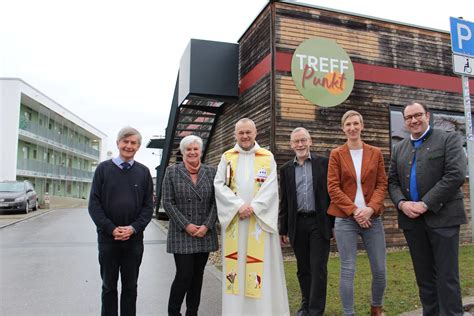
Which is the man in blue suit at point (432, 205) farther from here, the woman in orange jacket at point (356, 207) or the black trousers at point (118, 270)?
the black trousers at point (118, 270)

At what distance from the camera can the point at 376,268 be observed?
11.9 ft

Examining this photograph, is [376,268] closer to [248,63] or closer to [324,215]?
[324,215]

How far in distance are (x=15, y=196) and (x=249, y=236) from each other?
19.5 m

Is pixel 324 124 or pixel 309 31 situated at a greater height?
pixel 309 31

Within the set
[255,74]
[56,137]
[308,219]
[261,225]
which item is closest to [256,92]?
[255,74]

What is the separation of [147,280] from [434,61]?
27.6ft

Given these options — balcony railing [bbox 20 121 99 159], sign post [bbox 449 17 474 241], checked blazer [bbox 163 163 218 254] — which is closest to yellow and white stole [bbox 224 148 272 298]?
checked blazer [bbox 163 163 218 254]

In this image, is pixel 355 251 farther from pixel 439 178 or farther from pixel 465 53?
pixel 465 53

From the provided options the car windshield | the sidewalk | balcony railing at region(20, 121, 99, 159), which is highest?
balcony railing at region(20, 121, 99, 159)

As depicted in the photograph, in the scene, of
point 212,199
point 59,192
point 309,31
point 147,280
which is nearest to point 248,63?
point 309,31

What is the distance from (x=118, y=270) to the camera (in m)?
3.61

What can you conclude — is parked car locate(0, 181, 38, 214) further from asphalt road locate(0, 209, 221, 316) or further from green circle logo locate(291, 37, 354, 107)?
green circle logo locate(291, 37, 354, 107)

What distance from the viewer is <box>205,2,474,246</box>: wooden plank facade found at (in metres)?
8.23

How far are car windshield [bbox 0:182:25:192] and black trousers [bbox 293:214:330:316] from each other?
20456 millimetres
